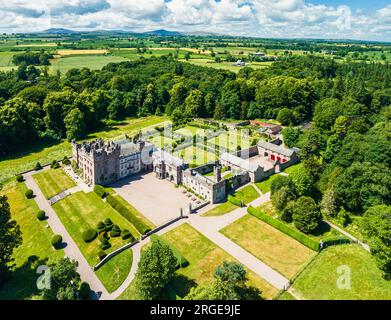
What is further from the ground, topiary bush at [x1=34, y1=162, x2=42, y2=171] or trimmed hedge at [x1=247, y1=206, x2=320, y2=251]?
topiary bush at [x1=34, y1=162, x2=42, y2=171]

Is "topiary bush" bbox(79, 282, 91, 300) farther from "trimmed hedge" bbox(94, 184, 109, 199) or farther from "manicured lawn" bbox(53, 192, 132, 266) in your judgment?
"trimmed hedge" bbox(94, 184, 109, 199)

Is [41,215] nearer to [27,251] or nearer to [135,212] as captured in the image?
[27,251]

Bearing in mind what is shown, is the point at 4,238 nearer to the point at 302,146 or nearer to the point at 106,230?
the point at 106,230

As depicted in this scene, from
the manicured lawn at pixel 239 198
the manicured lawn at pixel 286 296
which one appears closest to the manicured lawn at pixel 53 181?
the manicured lawn at pixel 239 198

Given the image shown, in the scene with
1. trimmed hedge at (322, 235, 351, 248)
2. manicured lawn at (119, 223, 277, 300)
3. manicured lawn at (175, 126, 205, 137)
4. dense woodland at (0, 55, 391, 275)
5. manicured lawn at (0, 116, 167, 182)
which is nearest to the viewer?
manicured lawn at (119, 223, 277, 300)

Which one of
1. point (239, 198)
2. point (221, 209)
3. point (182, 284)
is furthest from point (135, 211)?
point (239, 198)

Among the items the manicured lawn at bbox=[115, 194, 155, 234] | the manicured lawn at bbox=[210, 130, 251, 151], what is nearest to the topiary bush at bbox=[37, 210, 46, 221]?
the manicured lawn at bbox=[115, 194, 155, 234]
